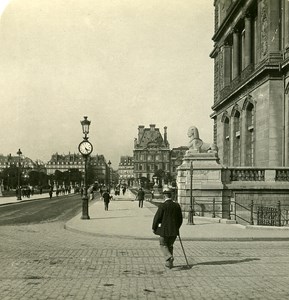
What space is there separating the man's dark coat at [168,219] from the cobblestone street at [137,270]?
2.56 feet

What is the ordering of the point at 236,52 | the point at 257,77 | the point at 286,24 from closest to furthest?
the point at 286,24 → the point at 257,77 → the point at 236,52

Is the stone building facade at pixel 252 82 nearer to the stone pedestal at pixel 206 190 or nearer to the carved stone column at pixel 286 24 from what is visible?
the carved stone column at pixel 286 24

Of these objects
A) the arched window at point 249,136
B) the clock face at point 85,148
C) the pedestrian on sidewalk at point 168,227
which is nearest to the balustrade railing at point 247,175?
the clock face at point 85,148

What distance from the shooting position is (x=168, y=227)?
397 inches

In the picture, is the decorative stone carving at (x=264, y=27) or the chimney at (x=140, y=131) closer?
the decorative stone carving at (x=264, y=27)

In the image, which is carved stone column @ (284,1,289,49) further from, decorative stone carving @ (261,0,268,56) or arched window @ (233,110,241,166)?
arched window @ (233,110,241,166)

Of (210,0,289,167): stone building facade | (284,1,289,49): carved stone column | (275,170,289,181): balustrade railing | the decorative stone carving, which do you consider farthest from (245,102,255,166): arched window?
(275,170,289,181): balustrade railing

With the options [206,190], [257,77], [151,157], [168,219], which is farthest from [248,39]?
[151,157]

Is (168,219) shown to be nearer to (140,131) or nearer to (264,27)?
(264,27)

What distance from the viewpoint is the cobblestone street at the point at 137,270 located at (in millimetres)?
8023

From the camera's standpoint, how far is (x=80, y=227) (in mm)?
19328

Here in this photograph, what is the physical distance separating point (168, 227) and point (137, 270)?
1067 millimetres

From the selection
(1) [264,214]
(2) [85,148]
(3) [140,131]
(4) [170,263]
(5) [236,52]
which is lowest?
(4) [170,263]

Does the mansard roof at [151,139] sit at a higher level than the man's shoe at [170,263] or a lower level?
higher
